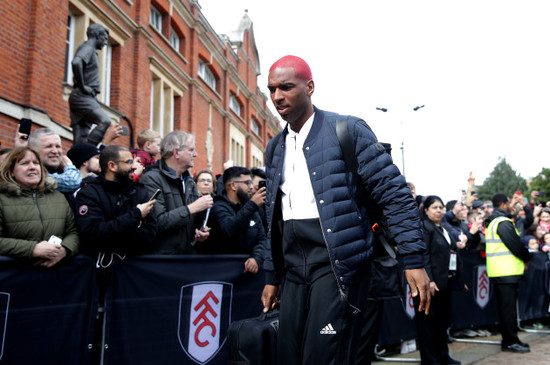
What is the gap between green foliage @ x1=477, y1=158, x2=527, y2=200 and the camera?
6475cm

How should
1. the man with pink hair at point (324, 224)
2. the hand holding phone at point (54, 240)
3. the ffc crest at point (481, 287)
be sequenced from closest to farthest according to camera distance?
the man with pink hair at point (324, 224)
the hand holding phone at point (54, 240)
the ffc crest at point (481, 287)

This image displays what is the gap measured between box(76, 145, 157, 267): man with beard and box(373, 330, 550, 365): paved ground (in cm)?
365

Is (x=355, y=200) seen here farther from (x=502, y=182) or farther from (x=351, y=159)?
(x=502, y=182)

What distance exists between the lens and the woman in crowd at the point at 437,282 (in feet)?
19.1

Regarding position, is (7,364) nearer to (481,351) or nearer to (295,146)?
(295,146)

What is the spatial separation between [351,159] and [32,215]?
2.57m

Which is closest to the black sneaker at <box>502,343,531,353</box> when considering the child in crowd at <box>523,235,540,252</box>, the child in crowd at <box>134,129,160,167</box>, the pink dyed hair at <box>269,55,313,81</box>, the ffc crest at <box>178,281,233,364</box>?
the child in crowd at <box>523,235,540,252</box>

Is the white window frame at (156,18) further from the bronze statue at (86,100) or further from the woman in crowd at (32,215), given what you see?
the woman in crowd at (32,215)

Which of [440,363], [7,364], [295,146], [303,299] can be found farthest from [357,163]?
[440,363]

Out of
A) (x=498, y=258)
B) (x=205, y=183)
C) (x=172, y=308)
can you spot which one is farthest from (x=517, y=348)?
(x=172, y=308)

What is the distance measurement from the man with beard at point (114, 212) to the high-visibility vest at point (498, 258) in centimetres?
533

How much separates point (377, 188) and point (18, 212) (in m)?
2.74

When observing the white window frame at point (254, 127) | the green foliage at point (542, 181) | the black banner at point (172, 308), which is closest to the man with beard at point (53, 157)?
the black banner at point (172, 308)

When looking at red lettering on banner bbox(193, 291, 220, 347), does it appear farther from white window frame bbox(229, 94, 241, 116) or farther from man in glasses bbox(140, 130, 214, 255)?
white window frame bbox(229, 94, 241, 116)
